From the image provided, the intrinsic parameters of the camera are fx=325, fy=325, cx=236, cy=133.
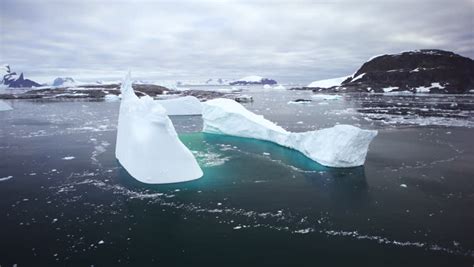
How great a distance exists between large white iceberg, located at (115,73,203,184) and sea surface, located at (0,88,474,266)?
1.32 feet

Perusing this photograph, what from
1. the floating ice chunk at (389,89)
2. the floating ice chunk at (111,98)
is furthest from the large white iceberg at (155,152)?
the floating ice chunk at (389,89)

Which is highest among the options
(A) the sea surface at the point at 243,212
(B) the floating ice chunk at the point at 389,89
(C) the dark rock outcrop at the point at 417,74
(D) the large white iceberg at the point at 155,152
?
(C) the dark rock outcrop at the point at 417,74

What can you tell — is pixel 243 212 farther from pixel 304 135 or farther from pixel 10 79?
pixel 10 79

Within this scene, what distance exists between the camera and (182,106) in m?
27.6

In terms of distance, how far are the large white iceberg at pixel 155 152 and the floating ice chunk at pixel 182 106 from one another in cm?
1641

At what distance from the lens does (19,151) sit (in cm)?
1339

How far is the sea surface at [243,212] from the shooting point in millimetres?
5648

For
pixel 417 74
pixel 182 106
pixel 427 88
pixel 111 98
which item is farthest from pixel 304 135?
pixel 417 74

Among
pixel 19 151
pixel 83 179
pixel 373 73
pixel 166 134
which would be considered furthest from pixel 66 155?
pixel 373 73

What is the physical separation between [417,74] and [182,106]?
61.0 metres

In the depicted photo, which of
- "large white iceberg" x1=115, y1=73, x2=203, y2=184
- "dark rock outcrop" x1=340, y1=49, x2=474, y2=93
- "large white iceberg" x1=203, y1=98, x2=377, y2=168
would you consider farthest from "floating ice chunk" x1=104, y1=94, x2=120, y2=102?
"dark rock outcrop" x1=340, y1=49, x2=474, y2=93

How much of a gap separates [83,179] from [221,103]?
31.9 feet

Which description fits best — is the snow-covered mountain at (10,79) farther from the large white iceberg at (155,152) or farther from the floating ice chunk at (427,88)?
the large white iceberg at (155,152)

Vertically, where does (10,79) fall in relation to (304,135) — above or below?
above
